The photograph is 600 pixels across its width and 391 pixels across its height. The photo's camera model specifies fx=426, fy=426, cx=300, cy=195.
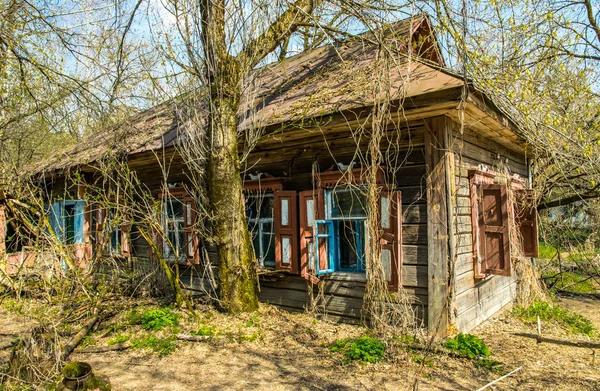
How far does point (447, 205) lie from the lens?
15.6ft

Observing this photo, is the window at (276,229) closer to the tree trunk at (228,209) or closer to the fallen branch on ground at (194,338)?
the tree trunk at (228,209)

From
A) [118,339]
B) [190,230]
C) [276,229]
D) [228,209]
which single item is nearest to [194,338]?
[118,339]

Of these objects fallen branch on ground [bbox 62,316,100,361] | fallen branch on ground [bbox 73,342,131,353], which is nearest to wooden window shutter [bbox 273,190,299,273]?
fallen branch on ground [bbox 73,342,131,353]

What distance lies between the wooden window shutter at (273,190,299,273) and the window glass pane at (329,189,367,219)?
1.77ft

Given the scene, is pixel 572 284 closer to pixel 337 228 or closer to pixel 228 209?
pixel 337 228

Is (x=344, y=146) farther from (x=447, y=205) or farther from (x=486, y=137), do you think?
(x=486, y=137)

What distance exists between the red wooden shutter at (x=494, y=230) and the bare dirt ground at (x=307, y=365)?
0.85 meters

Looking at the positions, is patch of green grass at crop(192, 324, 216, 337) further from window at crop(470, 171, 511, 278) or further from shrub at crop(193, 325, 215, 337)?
window at crop(470, 171, 511, 278)

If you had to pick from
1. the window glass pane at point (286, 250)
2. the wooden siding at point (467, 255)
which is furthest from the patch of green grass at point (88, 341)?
the wooden siding at point (467, 255)

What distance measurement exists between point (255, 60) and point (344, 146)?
159 cm

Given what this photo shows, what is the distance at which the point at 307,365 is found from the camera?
4.24m

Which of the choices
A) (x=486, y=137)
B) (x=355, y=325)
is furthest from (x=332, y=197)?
(x=486, y=137)

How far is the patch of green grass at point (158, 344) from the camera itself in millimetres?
→ 4660

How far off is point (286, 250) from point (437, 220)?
2066 mm
